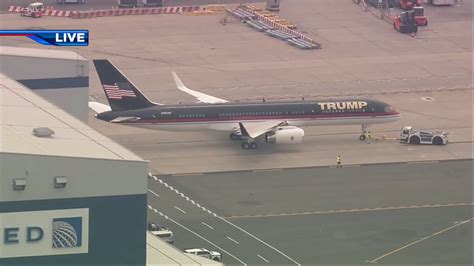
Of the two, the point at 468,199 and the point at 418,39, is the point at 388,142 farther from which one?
the point at 418,39

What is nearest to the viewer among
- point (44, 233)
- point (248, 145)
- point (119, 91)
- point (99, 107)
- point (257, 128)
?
point (44, 233)

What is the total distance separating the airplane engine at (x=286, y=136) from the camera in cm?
10212

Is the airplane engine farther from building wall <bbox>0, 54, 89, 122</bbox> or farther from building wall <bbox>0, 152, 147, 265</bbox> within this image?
building wall <bbox>0, 152, 147, 265</bbox>

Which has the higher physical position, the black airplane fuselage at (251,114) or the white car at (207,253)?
the black airplane fuselage at (251,114)

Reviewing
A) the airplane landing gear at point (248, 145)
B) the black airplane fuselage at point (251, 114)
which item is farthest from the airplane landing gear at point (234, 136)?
the airplane landing gear at point (248, 145)

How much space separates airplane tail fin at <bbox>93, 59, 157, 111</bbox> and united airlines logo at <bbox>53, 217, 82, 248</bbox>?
52.1 meters

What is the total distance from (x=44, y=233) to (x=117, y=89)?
53.1 metres

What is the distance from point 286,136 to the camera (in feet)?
335

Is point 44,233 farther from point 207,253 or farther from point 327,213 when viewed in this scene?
point 327,213

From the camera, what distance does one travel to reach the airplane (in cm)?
10119

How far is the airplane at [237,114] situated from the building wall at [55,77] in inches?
701

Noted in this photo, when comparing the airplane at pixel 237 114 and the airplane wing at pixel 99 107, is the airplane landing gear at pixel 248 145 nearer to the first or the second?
the airplane at pixel 237 114

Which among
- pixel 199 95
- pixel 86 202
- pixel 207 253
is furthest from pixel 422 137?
pixel 86 202

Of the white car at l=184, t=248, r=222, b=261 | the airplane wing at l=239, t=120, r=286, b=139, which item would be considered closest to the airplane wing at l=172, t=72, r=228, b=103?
the airplane wing at l=239, t=120, r=286, b=139
